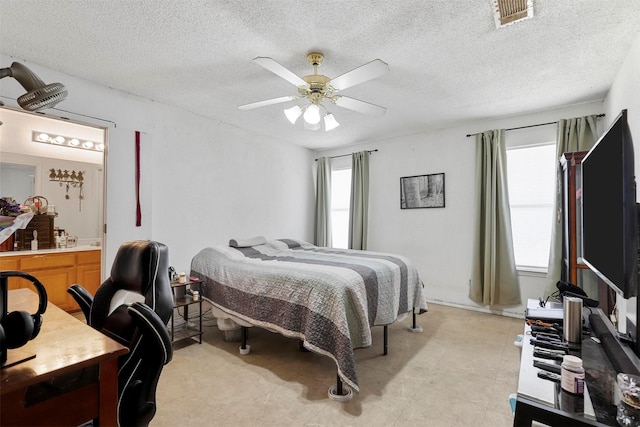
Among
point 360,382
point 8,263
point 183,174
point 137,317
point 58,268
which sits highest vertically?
point 183,174

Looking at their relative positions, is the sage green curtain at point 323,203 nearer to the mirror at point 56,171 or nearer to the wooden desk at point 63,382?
the mirror at point 56,171

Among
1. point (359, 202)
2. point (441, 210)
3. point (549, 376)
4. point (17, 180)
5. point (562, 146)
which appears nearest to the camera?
point (549, 376)

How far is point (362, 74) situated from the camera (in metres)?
2.13

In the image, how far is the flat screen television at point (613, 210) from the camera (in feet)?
3.59

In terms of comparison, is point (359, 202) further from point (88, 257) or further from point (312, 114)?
point (88, 257)

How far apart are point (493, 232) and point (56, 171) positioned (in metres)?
5.88

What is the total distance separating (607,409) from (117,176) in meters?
3.88

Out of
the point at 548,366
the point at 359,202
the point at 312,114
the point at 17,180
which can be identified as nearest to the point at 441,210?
the point at 359,202

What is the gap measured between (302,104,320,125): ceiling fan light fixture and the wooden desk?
6.60 ft

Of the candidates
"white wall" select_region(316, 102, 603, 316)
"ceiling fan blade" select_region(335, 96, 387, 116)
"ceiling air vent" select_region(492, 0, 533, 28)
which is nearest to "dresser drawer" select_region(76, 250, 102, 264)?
"ceiling fan blade" select_region(335, 96, 387, 116)

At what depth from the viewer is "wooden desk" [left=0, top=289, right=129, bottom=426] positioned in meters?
0.79

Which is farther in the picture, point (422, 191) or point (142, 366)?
point (422, 191)

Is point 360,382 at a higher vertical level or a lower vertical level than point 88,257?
lower

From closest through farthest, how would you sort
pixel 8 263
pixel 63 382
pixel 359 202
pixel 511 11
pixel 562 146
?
pixel 63 382 → pixel 511 11 → pixel 8 263 → pixel 562 146 → pixel 359 202
